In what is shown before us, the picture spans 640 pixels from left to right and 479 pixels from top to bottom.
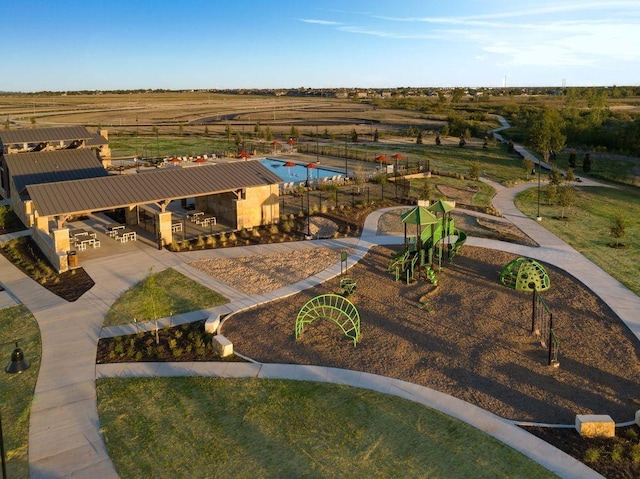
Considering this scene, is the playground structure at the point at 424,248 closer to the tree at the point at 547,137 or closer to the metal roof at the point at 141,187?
the metal roof at the point at 141,187

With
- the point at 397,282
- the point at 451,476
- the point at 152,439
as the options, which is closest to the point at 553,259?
the point at 397,282

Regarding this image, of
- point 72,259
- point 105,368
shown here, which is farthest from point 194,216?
point 105,368

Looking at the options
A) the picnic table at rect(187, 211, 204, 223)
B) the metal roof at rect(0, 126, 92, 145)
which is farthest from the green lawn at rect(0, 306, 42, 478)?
the metal roof at rect(0, 126, 92, 145)

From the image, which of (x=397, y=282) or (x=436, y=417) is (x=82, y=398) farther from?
(x=397, y=282)

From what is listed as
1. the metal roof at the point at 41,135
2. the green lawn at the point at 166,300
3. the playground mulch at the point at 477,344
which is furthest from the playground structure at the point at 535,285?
the metal roof at the point at 41,135

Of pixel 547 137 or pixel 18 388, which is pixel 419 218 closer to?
pixel 18 388
